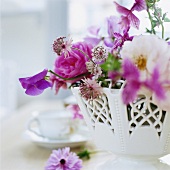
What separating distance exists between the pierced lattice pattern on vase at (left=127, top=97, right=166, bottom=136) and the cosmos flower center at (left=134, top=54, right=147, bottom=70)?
0.08 metres

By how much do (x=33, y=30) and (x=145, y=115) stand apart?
260 centimetres

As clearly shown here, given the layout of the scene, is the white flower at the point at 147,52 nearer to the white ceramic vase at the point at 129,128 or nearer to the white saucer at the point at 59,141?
the white ceramic vase at the point at 129,128

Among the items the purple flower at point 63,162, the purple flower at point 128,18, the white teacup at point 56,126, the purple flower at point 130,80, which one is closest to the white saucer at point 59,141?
the white teacup at point 56,126

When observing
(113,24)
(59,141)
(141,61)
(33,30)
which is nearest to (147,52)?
(141,61)

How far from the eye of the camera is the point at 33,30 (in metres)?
3.15

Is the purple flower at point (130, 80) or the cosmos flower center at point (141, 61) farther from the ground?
the cosmos flower center at point (141, 61)

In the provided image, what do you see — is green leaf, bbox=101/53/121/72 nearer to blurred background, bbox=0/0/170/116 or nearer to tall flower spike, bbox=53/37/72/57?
tall flower spike, bbox=53/37/72/57

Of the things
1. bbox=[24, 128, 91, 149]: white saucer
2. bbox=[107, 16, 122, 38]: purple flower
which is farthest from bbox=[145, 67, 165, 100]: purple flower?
bbox=[24, 128, 91, 149]: white saucer

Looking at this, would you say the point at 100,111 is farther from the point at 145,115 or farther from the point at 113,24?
the point at 113,24

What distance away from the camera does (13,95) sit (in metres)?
2.75

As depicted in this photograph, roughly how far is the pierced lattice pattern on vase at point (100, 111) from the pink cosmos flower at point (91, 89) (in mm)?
18

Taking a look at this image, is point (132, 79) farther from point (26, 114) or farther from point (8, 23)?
point (8, 23)

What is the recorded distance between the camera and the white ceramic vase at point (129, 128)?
0.65 m

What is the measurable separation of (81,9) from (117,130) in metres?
2.08
